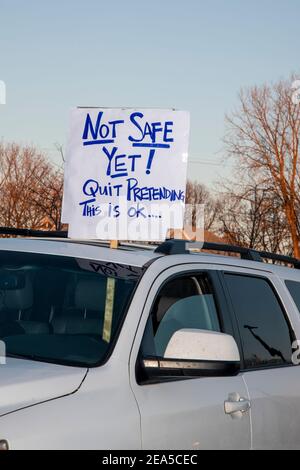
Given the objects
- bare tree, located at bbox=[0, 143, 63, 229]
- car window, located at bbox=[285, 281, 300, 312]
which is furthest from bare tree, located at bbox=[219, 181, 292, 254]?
car window, located at bbox=[285, 281, 300, 312]

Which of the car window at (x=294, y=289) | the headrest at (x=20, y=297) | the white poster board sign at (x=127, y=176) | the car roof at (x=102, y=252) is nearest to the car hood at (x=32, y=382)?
the headrest at (x=20, y=297)

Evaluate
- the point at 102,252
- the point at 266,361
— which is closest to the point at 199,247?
the point at 102,252

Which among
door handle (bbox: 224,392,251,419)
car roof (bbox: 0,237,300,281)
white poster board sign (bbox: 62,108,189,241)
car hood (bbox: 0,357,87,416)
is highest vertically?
white poster board sign (bbox: 62,108,189,241)

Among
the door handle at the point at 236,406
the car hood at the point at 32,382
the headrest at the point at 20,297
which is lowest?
the door handle at the point at 236,406

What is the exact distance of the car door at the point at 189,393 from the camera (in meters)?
3.88

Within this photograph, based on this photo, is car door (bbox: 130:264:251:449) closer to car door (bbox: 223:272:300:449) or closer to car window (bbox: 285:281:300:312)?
car door (bbox: 223:272:300:449)

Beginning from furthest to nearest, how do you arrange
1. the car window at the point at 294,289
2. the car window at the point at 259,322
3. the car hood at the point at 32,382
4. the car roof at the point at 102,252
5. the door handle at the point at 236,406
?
the car window at the point at 294,289 → the car window at the point at 259,322 → the car roof at the point at 102,252 → the door handle at the point at 236,406 → the car hood at the point at 32,382

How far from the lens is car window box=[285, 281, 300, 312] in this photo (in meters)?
5.51

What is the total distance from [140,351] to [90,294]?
1.61 feet

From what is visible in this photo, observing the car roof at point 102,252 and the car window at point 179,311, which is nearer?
the car window at point 179,311

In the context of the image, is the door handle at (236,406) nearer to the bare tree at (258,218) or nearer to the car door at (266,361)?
the car door at (266,361)

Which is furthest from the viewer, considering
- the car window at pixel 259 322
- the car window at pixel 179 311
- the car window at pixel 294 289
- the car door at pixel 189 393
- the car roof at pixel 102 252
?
the car window at pixel 294 289

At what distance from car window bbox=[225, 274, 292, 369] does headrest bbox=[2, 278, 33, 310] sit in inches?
42.4

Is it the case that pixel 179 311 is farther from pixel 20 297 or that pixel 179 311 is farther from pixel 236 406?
pixel 20 297
